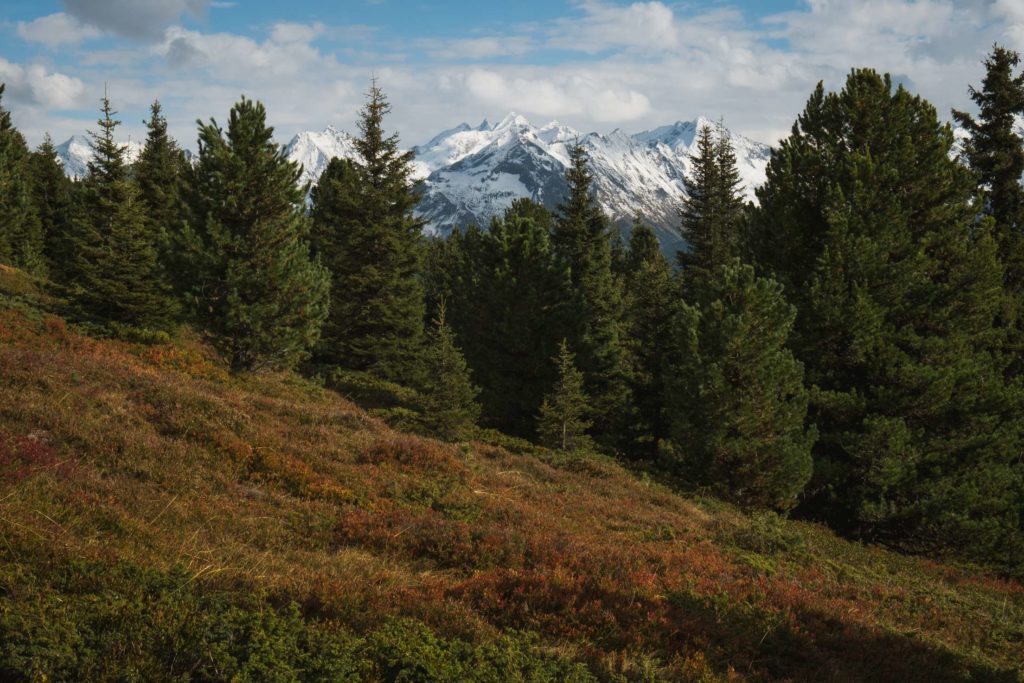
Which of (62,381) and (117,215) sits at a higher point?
(117,215)

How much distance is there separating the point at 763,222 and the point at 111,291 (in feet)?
79.4

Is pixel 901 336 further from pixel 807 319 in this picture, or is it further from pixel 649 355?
pixel 649 355

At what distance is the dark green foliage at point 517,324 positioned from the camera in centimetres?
2761

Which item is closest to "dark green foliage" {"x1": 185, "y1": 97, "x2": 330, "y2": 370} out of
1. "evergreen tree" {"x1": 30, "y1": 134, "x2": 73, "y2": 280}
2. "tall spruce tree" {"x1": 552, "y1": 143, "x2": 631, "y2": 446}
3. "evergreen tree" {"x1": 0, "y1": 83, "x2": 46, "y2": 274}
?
"tall spruce tree" {"x1": 552, "y1": 143, "x2": 631, "y2": 446}

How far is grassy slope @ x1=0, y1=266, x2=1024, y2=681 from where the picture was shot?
23.6 feet

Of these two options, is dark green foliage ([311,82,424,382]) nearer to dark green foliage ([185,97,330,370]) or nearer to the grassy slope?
dark green foliage ([185,97,330,370])

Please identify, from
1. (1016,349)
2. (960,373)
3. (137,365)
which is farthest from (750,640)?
(1016,349)

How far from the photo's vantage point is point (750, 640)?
834cm

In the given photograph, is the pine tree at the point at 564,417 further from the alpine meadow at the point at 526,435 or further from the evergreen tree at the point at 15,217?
the evergreen tree at the point at 15,217

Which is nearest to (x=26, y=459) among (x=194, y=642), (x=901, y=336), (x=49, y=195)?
(x=194, y=642)

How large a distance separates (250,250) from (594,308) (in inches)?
657

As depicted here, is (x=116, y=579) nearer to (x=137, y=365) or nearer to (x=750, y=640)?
(x=750, y=640)

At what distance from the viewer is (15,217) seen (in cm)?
3812

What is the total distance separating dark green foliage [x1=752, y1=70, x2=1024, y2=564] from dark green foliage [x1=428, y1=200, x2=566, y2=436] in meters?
10.3
